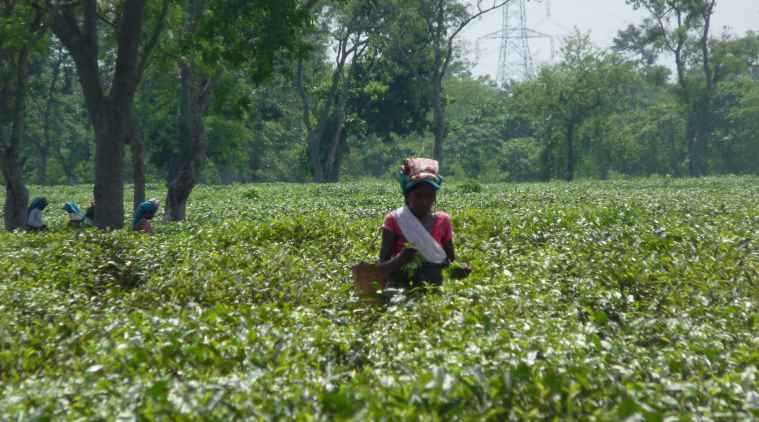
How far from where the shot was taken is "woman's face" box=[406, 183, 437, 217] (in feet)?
18.3

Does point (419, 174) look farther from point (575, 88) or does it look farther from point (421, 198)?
point (575, 88)

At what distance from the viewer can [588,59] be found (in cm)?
5475

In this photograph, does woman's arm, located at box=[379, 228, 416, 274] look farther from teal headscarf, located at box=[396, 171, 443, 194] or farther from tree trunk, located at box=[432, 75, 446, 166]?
tree trunk, located at box=[432, 75, 446, 166]

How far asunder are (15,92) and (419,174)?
51.3ft

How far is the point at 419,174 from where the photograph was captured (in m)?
5.58

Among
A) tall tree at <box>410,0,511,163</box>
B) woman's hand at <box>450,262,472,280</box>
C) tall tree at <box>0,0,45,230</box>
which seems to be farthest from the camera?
tall tree at <box>410,0,511,163</box>

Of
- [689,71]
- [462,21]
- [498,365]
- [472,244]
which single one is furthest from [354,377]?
[689,71]

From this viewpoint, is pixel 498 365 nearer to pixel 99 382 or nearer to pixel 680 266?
pixel 99 382

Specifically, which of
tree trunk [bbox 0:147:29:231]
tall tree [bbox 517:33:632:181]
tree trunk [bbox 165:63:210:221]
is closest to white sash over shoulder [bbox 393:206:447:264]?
tree trunk [bbox 165:63:210:221]

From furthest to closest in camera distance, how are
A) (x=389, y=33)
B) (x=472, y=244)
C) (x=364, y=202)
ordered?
(x=389, y=33) → (x=364, y=202) → (x=472, y=244)

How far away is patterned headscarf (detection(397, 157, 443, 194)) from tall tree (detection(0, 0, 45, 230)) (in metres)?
12.4

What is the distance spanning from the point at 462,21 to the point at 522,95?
20.5 meters

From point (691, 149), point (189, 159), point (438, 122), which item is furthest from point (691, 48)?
point (189, 159)

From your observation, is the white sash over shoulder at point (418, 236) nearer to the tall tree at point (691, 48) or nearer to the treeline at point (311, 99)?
A: the treeline at point (311, 99)
